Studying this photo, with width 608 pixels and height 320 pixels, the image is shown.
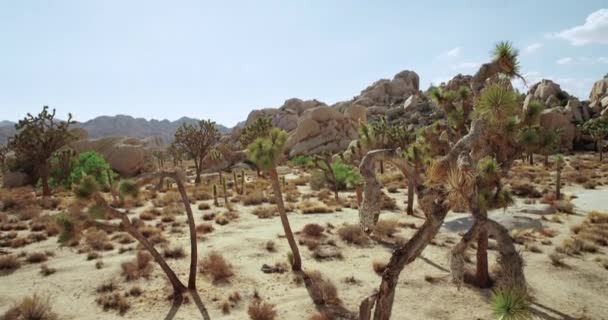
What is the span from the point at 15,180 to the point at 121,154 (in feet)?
33.3

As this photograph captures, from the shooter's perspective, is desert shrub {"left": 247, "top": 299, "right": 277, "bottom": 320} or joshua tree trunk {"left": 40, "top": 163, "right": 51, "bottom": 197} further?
joshua tree trunk {"left": 40, "top": 163, "right": 51, "bottom": 197}

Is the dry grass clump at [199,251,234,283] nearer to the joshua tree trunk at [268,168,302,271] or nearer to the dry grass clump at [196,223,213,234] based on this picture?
the joshua tree trunk at [268,168,302,271]

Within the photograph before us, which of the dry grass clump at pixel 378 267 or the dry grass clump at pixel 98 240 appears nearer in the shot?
the dry grass clump at pixel 378 267

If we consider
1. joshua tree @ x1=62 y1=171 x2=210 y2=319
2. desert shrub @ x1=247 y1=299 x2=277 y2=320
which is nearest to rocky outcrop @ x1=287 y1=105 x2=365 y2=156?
joshua tree @ x1=62 y1=171 x2=210 y2=319

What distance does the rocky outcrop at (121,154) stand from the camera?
42.8 m

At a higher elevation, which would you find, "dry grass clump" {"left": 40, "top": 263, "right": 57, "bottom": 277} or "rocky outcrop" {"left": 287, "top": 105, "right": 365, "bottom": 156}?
"rocky outcrop" {"left": 287, "top": 105, "right": 365, "bottom": 156}

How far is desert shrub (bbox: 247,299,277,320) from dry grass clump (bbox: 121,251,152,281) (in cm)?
452

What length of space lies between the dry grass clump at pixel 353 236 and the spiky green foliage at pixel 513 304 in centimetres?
1154

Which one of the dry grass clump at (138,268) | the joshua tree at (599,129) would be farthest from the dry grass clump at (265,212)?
the joshua tree at (599,129)

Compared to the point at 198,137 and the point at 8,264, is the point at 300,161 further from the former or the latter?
the point at 8,264

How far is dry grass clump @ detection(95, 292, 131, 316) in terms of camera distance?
9998mm

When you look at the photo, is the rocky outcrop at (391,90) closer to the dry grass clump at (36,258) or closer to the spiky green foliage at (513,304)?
the dry grass clump at (36,258)

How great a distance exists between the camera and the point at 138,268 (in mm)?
12523

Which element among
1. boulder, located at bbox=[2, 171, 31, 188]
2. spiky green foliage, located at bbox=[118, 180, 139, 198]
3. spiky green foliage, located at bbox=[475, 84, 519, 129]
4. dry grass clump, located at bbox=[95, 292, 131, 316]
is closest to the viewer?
spiky green foliage, located at bbox=[475, 84, 519, 129]
